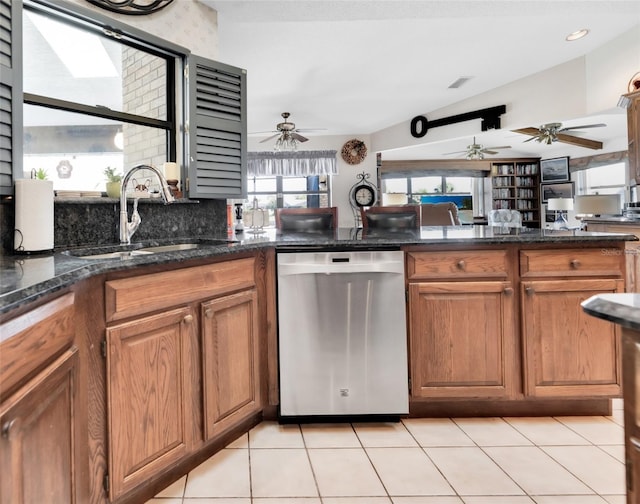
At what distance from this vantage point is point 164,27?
253 centimetres

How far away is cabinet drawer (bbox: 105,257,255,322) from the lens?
55.0 inches

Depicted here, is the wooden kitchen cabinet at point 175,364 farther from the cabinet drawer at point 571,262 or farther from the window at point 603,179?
the window at point 603,179

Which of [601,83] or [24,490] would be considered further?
[601,83]

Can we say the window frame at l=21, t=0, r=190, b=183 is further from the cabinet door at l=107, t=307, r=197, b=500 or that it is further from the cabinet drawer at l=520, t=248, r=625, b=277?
the cabinet drawer at l=520, t=248, r=625, b=277

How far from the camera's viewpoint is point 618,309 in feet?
2.21

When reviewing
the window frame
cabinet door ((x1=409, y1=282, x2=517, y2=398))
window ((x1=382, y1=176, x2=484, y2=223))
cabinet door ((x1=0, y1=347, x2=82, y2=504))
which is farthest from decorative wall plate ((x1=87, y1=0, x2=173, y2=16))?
window ((x1=382, y1=176, x2=484, y2=223))

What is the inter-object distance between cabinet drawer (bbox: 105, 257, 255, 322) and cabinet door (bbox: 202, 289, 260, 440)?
0.06m

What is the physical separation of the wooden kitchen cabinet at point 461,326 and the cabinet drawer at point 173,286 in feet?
2.69

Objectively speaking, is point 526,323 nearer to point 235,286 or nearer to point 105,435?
point 235,286

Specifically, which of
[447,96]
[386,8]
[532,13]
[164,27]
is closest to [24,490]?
[164,27]

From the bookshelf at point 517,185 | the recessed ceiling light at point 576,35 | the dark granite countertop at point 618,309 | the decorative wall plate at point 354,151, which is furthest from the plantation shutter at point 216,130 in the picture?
the bookshelf at point 517,185

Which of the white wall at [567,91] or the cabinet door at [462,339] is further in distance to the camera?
the white wall at [567,91]

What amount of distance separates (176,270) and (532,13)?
9.77ft

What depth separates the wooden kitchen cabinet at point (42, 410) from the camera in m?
0.79
